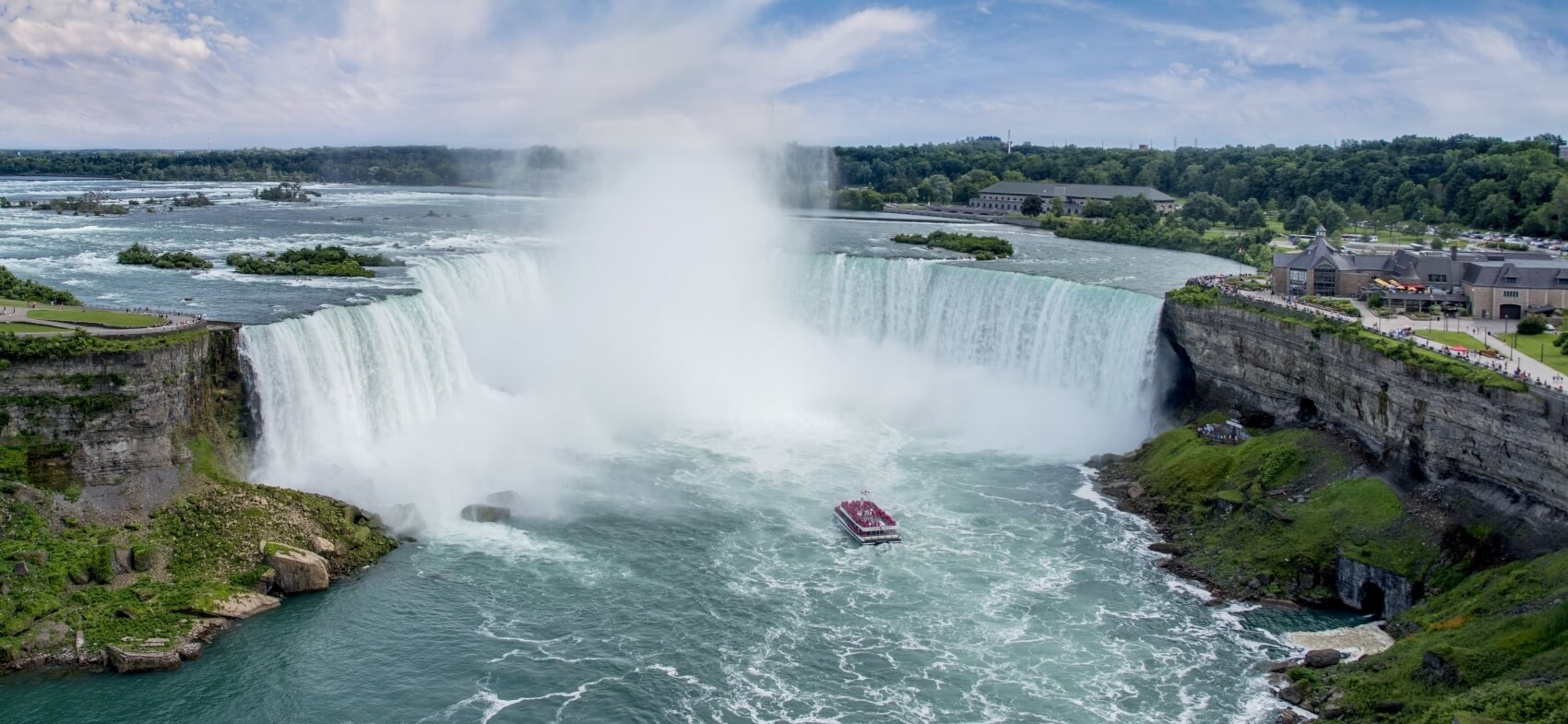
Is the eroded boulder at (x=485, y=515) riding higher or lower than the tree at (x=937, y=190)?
lower

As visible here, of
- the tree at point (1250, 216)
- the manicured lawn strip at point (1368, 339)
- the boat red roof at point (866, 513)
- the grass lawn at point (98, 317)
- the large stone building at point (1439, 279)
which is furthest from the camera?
the tree at point (1250, 216)

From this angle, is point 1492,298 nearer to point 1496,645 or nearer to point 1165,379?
point 1165,379

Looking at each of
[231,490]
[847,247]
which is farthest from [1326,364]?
[847,247]

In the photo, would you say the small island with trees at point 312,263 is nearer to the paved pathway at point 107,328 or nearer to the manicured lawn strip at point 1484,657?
the paved pathway at point 107,328

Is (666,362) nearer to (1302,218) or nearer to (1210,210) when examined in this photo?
(1302,218)

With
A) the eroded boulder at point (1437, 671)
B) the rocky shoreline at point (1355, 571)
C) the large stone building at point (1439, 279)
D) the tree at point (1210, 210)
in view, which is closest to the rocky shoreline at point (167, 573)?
the rocky shoreline at point (1355, 571)

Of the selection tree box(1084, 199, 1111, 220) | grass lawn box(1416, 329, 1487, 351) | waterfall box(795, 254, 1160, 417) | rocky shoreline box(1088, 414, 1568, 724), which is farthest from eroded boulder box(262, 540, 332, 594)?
tree box(1084, 199, 1111, 220)
